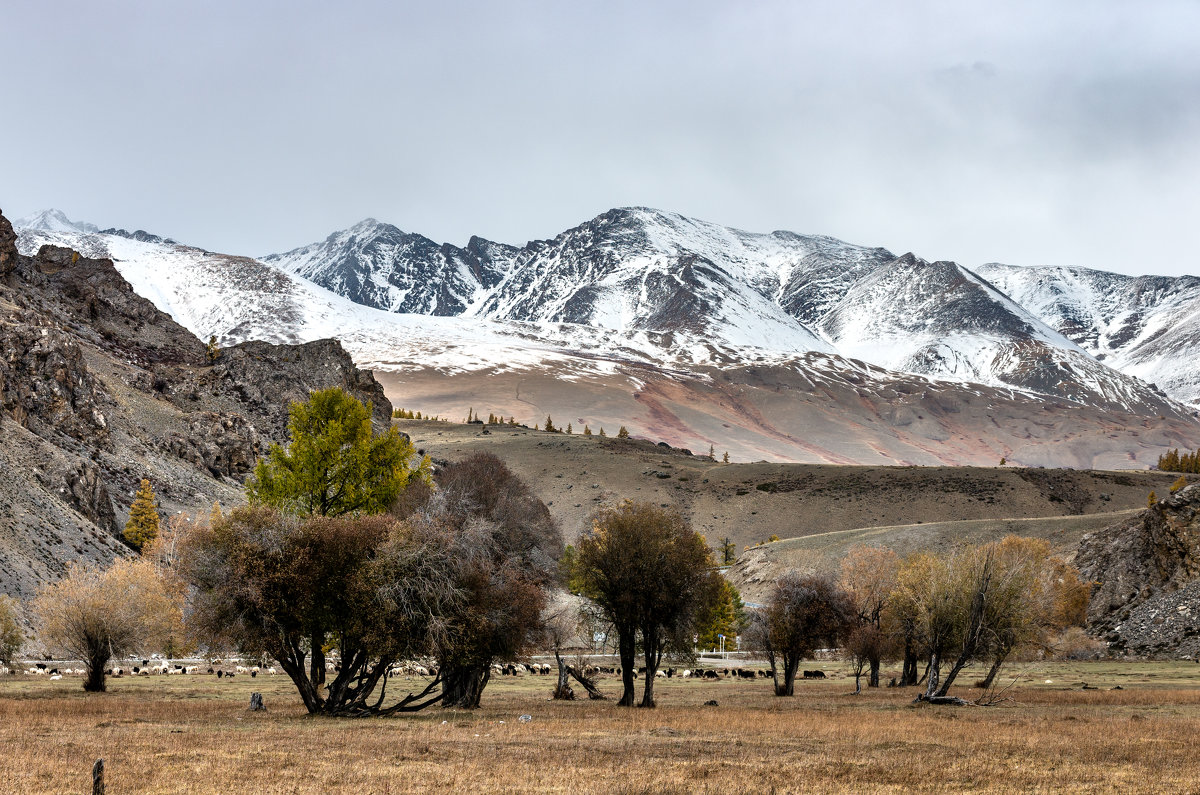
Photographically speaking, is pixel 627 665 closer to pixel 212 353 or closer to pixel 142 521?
pixel 142 521

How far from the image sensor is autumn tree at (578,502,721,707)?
4222cm

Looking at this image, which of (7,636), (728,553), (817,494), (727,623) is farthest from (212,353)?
(817,494)

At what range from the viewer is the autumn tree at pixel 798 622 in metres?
53.3

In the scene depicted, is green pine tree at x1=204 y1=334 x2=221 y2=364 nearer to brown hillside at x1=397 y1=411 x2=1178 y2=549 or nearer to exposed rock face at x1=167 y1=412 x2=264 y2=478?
exposed rock face at x1=167 y1=412 x2=264 y2=478

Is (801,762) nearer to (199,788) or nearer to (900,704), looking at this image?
(199,788)

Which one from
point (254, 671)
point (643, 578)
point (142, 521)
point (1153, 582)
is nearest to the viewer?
point (643, 578)

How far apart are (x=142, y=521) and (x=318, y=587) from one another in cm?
6160

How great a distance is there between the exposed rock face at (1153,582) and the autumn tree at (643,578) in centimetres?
4547

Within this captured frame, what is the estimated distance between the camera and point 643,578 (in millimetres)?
42250

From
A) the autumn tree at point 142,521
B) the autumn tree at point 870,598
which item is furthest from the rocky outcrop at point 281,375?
the autumn tree at point 870,598

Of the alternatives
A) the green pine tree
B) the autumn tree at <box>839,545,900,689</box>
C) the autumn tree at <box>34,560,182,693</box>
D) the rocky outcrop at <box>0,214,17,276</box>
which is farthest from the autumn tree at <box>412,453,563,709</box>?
the green pine tree

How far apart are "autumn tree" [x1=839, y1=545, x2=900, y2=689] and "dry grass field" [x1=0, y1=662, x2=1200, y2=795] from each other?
1392 centimetres

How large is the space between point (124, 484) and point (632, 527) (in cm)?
6897

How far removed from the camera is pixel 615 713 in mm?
37875
